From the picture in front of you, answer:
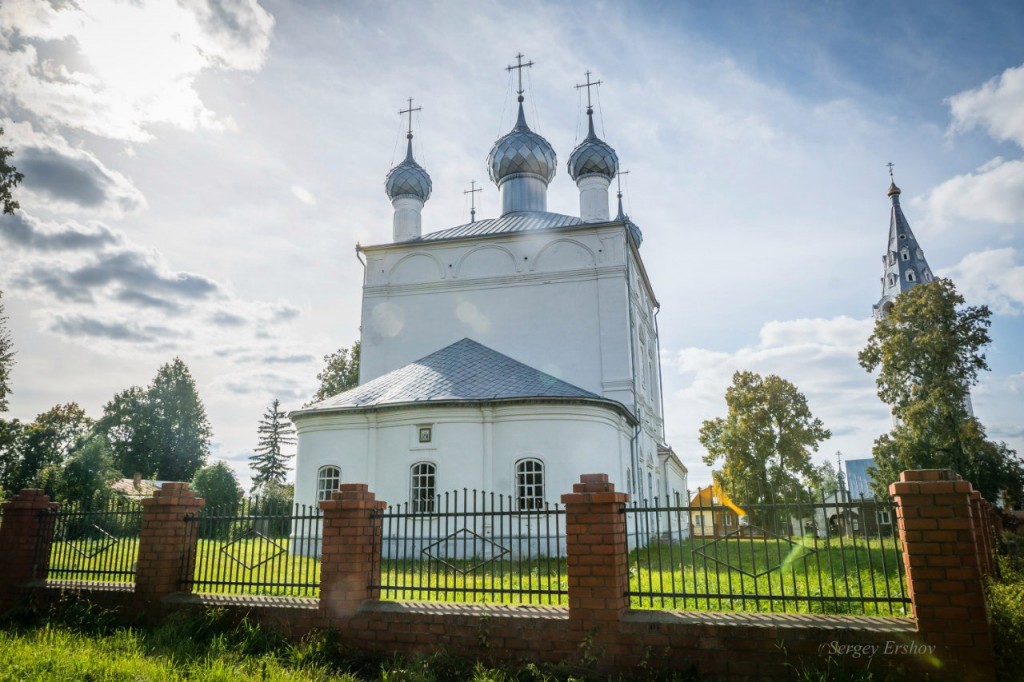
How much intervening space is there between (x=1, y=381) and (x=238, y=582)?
27019 mm

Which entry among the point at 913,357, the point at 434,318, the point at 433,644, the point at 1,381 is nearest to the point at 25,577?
the point at 433,644

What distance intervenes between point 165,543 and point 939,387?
2553 centimetres

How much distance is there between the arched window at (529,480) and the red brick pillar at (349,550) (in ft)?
27.0

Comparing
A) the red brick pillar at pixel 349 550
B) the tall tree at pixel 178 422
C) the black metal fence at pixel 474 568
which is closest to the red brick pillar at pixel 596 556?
the black metal fence at pixel 474 568

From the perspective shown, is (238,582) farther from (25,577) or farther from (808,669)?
(808,669)

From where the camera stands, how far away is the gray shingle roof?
1537 cm

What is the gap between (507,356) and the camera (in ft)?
63.0

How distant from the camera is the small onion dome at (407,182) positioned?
24.0 m

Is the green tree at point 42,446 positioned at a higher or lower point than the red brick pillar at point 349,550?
higher

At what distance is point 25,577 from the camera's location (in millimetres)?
8461

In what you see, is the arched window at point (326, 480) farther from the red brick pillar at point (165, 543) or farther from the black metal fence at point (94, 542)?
the red brick pillar at point (165, 543)

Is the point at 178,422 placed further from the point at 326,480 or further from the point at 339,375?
the point at 326,480

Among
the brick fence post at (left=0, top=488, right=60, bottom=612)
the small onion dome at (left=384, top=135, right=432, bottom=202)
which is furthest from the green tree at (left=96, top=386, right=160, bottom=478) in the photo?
the brick fence post at (left=0, top=488, right=60, bottom=612)

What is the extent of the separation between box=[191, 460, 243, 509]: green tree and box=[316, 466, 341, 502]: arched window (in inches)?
841
